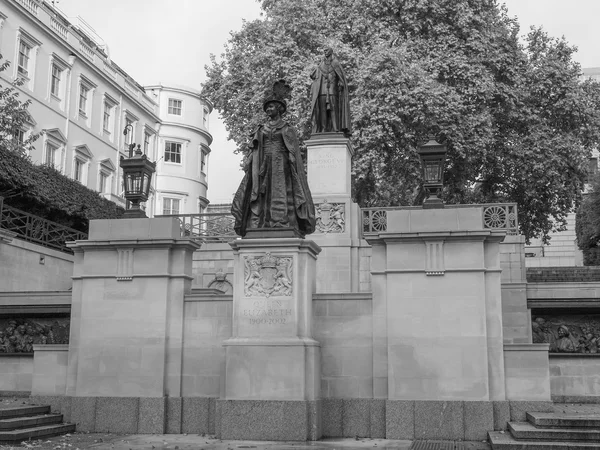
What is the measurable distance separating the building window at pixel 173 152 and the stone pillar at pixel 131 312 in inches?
1626

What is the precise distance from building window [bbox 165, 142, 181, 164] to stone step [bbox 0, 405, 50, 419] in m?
42.1

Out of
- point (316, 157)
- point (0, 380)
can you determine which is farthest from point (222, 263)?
point (0, 380)

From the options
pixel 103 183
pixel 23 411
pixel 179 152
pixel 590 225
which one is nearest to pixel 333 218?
pixel 23 411

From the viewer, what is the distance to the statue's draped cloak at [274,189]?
1308cm

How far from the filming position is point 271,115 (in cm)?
1354

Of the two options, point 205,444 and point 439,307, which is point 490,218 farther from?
point 205,444

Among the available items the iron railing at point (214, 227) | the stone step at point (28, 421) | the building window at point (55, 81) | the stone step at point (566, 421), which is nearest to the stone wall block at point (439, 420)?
the stone step at point (566, 421)

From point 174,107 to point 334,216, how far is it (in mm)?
38030

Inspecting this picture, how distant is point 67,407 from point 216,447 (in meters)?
3.93

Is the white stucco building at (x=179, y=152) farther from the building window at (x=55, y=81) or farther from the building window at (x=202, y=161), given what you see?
the building window at (x=55, y=81)

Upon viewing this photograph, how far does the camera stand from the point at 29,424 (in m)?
12.6

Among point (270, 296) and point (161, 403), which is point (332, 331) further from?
point (161, 403)

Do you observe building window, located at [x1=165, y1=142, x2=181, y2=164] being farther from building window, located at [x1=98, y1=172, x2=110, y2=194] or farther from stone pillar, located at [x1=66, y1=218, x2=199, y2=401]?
stone pillar, located at [x1=66, y1=218, x2=199, y2=401]

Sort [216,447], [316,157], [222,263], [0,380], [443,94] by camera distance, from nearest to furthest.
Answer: [216,447]
[0,380]
[316,157]
[222,263]
[443,94]
